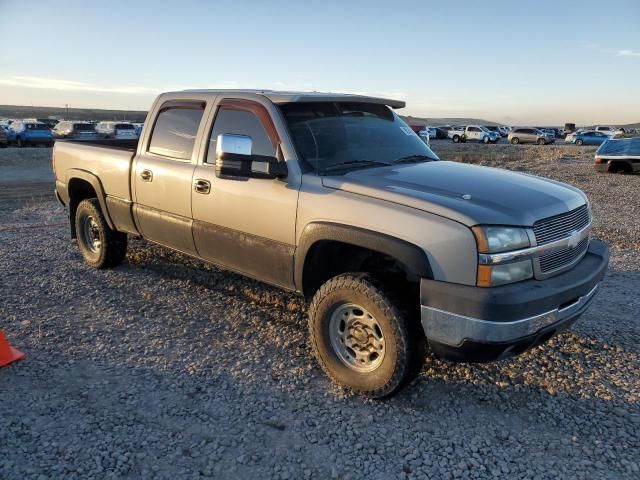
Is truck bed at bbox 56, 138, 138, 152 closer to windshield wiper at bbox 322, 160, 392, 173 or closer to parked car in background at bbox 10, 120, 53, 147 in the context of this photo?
windshield wiper at bbox 322, 160, 392, 173

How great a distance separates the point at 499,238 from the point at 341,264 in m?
1.28

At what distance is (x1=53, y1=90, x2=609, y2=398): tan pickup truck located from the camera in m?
2.98

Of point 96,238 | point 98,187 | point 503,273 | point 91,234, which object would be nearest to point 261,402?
point 503,273

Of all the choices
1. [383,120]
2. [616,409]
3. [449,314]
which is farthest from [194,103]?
[616,409]

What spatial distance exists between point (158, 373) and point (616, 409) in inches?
123

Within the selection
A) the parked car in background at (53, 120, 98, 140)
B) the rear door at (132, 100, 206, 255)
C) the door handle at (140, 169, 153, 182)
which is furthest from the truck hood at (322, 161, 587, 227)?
the parked car in background at (53, 120, 98, 140)

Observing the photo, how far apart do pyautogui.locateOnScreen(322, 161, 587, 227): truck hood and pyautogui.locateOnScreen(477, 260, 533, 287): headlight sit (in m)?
0.24

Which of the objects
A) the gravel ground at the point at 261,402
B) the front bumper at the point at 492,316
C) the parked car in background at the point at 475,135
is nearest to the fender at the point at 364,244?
the front bumper at the point at 492,316

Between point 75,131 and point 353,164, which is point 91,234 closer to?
point 353,164

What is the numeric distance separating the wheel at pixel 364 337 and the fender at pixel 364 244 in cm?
25

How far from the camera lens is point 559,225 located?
3297mm

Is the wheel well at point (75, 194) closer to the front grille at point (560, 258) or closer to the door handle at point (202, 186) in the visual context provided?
the door handle at point (202, 186)

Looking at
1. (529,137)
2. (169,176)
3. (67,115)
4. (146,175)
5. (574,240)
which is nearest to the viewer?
(574,240)

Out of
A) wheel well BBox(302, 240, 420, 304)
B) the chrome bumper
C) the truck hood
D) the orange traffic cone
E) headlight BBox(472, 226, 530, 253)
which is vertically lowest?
the orange traffic cone
